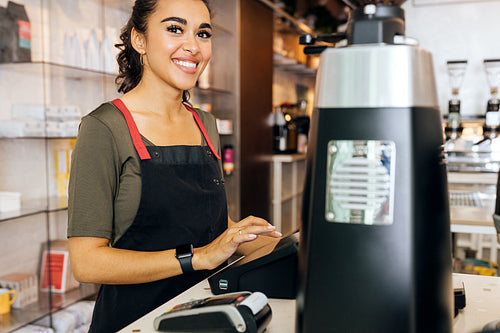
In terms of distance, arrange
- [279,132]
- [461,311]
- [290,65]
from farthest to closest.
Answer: [290,65] < [279,132] < [461,311]

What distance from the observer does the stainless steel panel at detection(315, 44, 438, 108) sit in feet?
2.14

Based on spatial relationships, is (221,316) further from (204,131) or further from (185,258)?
(204,131)

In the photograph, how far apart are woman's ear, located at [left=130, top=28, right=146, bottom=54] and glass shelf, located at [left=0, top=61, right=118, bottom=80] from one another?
115 cm

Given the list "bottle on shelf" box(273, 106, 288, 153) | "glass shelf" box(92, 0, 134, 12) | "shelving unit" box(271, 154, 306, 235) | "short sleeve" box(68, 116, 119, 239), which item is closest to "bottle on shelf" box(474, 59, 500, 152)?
"shelving unit" box(271, 154, 306, 235)

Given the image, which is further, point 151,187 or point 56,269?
point 56,269

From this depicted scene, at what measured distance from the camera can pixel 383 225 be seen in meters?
0.65

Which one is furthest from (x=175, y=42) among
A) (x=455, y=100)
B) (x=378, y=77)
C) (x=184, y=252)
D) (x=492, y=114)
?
(x=492, y=114)

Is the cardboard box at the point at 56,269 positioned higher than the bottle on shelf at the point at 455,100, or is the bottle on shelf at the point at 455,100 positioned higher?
the bottle on shelf at the point at 455,100

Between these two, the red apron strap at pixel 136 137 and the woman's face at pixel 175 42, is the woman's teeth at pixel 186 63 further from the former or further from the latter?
the red apron strap at pixel 136 137

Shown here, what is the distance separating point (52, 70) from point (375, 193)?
2261 millimetres

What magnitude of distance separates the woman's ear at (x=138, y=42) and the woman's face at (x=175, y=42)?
32 mm

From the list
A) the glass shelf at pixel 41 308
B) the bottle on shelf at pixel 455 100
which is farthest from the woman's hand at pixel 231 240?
the bottle on shelf at pixel 455 100

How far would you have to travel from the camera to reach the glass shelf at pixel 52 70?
93.4 inches

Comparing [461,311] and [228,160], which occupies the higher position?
[228,160]
